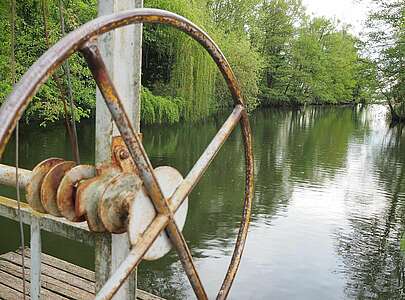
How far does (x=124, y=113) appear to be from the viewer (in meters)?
0.71

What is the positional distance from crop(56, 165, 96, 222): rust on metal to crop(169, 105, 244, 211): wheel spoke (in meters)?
0.18

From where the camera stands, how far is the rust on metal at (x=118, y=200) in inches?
31.0

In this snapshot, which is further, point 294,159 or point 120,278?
point 294,159

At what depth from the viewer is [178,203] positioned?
2.75 feet

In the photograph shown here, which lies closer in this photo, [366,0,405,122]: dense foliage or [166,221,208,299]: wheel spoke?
[166,221,208,299]: wheel spoke

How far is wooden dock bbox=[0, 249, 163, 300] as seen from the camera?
2.88 meters

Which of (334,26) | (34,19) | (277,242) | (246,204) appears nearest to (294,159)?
(277,242)

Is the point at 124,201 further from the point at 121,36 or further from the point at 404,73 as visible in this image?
the point at 404,73

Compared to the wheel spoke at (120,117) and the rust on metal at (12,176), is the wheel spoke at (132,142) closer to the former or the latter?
the wheel spoke at (120,117)

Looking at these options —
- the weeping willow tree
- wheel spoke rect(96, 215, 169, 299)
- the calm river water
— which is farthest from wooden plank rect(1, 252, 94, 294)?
the weeping willow tree

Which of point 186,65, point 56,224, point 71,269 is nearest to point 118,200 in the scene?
point 56,224

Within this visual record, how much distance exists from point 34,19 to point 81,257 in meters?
4.78

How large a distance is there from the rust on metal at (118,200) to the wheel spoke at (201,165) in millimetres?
84

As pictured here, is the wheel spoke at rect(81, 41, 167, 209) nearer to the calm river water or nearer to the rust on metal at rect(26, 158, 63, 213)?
the rust on metal at rect(26, 158, 63, 213)
